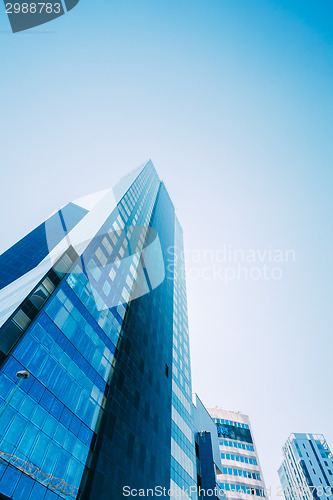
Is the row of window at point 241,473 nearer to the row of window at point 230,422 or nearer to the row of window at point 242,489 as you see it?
the row of window at point 242,489

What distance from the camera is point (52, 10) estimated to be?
36.9 meters

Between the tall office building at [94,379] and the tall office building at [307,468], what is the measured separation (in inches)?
3530

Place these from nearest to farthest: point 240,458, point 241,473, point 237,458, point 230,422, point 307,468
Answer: point 241,473 < point 237,458 < point 240,458 < point 230,422 < point 307,468

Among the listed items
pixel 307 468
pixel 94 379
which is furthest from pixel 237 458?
pixel 94 379

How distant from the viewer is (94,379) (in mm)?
31125

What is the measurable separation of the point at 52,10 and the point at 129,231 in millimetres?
37705

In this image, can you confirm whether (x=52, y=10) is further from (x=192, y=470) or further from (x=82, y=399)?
(x=192, y=470)

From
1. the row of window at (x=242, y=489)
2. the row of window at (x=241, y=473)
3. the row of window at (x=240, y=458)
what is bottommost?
the row of window at (x=242, y=489)

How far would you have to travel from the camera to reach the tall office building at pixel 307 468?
10312 centimetres

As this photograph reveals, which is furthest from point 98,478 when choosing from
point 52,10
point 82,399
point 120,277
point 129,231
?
point 52,10

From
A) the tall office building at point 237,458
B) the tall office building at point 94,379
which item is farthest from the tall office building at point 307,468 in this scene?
the tall office building at point 94,379

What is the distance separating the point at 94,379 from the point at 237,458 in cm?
8034

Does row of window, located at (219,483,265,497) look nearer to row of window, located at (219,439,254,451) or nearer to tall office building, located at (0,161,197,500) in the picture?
row of window, located at (219,439,254,451)

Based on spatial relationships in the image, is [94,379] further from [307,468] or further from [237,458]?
[307,468]
